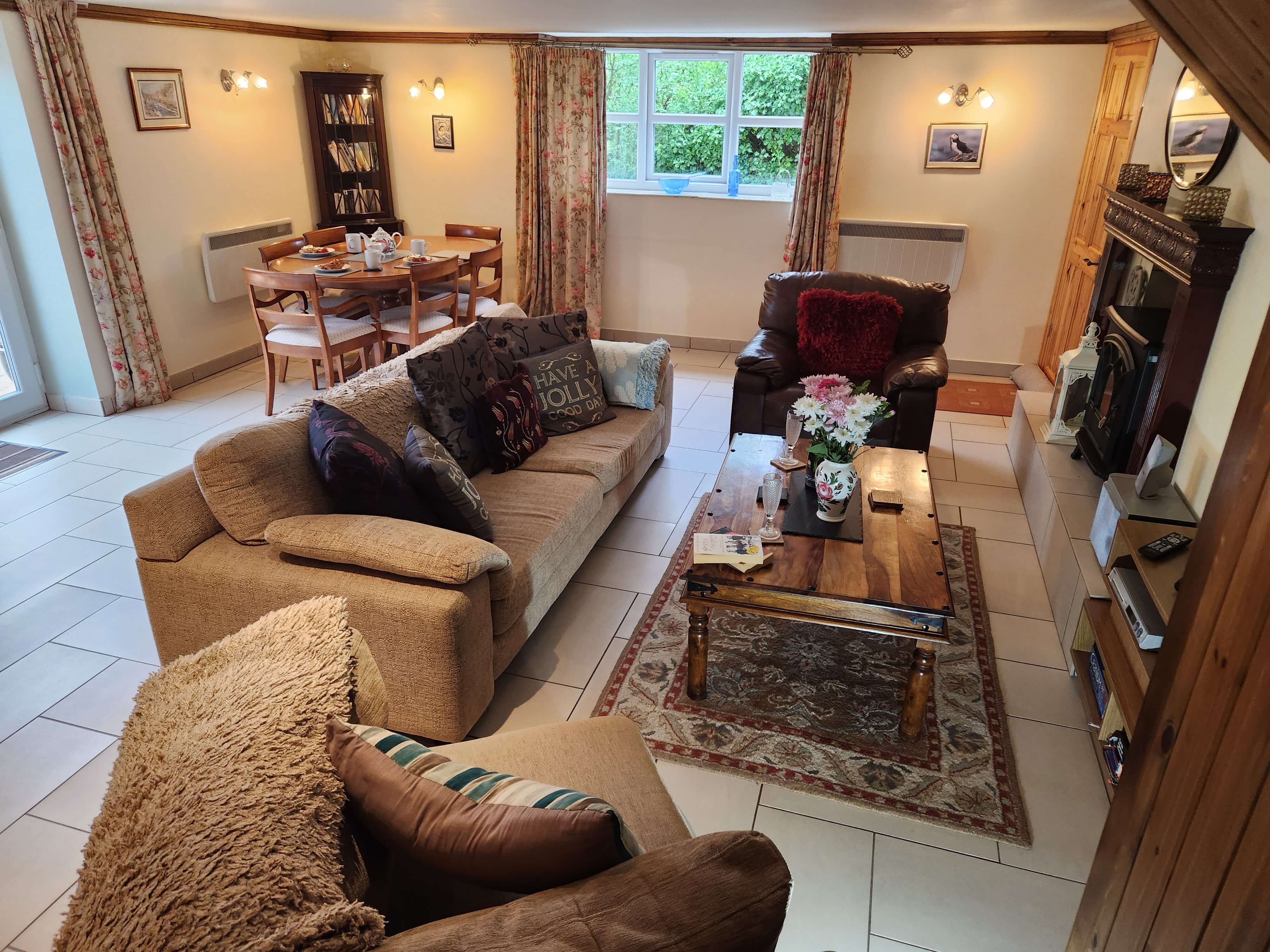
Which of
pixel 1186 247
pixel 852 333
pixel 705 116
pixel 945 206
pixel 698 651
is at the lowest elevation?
pixel 698 651

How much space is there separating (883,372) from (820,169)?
80.7 inches

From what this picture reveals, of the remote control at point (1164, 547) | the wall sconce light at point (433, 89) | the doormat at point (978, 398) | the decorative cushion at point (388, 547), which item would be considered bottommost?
the doormat at point (978, 398)

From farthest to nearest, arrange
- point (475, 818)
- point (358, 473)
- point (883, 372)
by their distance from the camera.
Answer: point (883, 372) → point (358, 473) → point (475, 818)

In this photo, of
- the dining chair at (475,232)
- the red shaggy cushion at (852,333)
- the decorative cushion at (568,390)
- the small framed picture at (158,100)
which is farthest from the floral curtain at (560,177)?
the decorative cushion at (568,390)

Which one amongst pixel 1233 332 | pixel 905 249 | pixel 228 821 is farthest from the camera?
pixel 905 249

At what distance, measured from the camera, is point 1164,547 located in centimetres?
231

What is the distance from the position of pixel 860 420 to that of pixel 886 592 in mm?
549

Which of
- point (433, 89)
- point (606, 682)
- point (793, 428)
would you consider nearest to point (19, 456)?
point (606, 682)

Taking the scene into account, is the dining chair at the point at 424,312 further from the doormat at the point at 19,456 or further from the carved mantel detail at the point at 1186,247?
the carved mantel detail at the point at 1186,247

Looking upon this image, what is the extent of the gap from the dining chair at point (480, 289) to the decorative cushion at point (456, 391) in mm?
1700

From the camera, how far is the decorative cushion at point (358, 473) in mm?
2283

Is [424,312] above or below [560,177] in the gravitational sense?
below

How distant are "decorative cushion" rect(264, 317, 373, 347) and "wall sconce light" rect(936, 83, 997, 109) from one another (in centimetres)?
385

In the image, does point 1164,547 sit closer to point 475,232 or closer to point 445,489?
point 445,489
